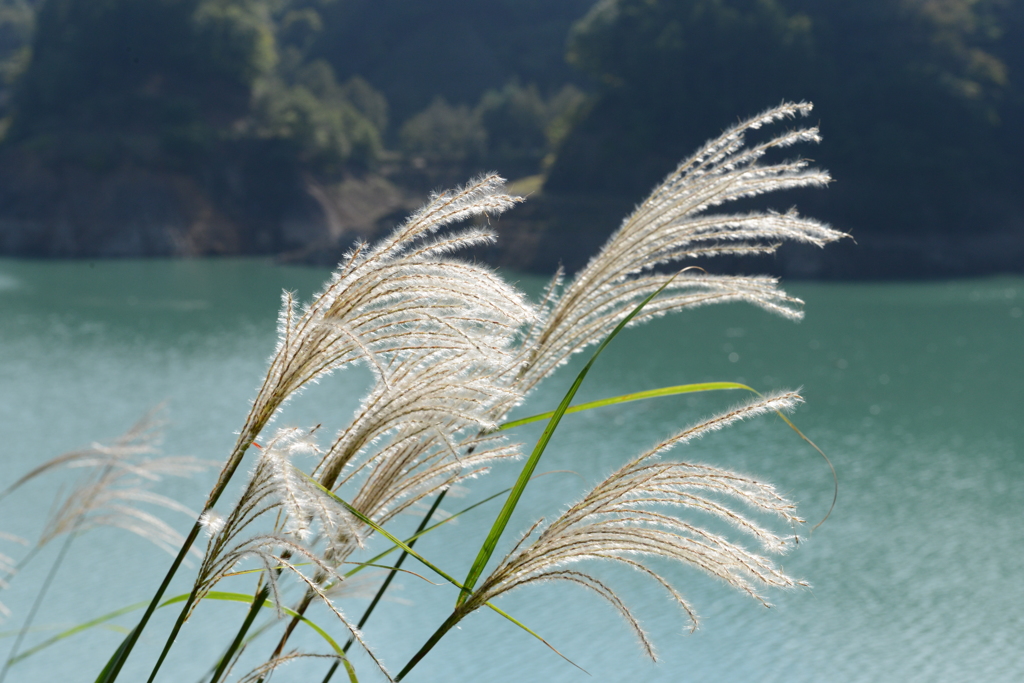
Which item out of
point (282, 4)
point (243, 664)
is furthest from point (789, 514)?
point (282, 4)

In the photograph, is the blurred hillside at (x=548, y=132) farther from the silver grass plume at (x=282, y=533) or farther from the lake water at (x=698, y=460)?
the silver grass plume at (x=282, y=533)

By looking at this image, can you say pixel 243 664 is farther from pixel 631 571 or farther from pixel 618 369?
pixel 618 369

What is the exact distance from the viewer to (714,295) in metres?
1.15

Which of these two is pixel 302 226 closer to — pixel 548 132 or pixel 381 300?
pixel 548 132

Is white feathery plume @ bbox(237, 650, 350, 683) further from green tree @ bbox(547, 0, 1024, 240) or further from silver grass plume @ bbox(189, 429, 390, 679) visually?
green tree @ bbox(547, 0, 1024, 240)

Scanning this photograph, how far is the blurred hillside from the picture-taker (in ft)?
80.2

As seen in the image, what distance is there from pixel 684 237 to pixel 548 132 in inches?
1199

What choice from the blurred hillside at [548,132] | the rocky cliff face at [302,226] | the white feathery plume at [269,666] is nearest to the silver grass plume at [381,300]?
the white feathery plume at [269,666]

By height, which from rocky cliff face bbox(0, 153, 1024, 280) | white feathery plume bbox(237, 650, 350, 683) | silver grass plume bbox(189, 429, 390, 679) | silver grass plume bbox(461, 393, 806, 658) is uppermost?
rocky cliff face bbox(0, 153, 1024, 280)

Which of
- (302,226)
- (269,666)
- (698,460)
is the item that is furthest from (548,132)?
(269,666)

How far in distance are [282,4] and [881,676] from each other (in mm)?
51250

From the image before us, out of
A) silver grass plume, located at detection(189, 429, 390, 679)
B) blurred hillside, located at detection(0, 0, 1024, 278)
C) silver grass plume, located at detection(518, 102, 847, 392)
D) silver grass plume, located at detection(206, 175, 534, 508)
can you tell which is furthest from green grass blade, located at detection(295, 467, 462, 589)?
blurred hillside, located at detection(0, 0, 1024, 278)

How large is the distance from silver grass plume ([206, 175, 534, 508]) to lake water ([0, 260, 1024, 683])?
0.32 meters

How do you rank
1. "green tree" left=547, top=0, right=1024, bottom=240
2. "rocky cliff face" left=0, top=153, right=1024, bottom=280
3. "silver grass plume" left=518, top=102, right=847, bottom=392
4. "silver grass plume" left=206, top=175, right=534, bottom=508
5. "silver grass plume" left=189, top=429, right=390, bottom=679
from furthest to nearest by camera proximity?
"green tree" left=547, top=0, right=1024, bottom=240 < "rocky cliff face" left=0, top=153, right=1024, bottom=280 < "silver grass plume" left=518, top=102, right=847, bottom=392 < "silver grass plume" left=206, top=175, right=534, bottom=508 < "silver grass plume" left=189, top=429, right=390, bottom=679
